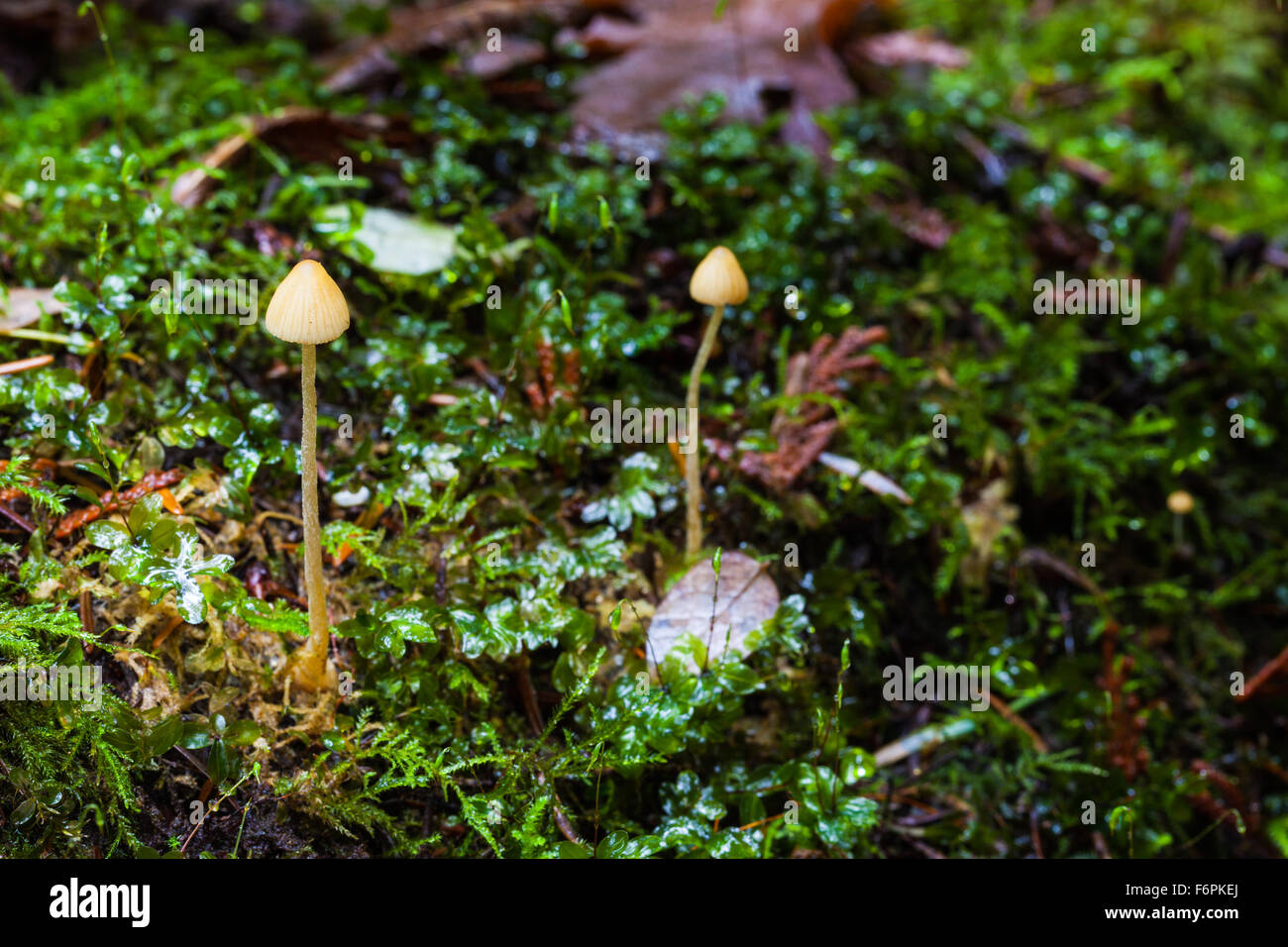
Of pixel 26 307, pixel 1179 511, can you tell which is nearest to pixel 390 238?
pixel 26 307

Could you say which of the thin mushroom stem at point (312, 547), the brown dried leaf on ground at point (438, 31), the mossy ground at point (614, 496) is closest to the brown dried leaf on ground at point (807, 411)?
the mossy ground at point (614, 496)

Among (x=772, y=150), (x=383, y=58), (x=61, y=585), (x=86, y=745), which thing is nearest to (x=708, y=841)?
(x=86, y=745)

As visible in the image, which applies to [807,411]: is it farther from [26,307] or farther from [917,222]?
Answer: [26,307]

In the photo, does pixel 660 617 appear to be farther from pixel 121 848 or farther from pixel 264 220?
pixel 264 220

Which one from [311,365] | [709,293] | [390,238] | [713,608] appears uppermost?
[390,238]

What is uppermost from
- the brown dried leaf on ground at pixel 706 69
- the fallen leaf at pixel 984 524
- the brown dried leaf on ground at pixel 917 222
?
the brown dried leaf on ground at pixel 706 69

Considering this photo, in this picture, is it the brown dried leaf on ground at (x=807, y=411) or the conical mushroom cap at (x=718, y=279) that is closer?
the conical mushroom cap at (x=718, y=279)

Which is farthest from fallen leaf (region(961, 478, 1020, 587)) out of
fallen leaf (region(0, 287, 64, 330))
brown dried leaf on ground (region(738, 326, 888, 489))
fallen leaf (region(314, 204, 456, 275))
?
fallen leaf (region(0, 287, 64, 330))

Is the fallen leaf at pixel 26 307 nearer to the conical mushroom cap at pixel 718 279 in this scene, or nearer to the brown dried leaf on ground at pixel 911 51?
the conical mushroom cap at pixel 718 279

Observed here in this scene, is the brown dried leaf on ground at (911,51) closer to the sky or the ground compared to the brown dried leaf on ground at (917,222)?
closer to the sky

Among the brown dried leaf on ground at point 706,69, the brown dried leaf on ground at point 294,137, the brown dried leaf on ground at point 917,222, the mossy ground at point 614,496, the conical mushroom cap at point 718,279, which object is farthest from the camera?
the brown dried leaf on ground at point 706,69
